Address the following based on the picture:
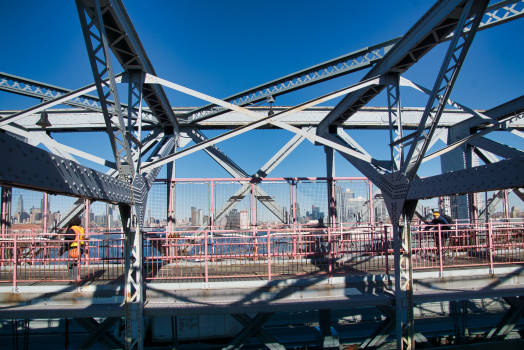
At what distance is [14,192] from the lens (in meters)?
11.9

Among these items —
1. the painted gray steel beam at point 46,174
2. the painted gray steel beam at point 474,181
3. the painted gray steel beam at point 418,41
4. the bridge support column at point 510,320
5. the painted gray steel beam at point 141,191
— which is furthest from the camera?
the bridge support column at point 510,320

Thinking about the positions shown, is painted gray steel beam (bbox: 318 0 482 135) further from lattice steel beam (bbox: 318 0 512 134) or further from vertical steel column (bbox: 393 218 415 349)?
vertical steel column (bbox: 393 218 415 349)

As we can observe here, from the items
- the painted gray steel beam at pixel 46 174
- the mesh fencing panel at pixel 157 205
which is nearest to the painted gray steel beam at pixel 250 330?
the painted gray steel beam at pixel 46 174

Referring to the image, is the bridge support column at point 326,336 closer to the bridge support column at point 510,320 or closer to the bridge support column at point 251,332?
the bridge support column at point 251,332

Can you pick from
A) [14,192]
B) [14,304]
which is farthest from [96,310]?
[14,192]

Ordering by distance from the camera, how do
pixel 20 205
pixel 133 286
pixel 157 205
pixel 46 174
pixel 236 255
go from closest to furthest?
pixel 46 174 → pixel 133 286 → pixel 236 255 → pixel 157 205 → pixel 20 205

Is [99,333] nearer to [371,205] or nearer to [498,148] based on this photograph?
[371,205]

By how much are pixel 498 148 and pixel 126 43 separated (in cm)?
1225

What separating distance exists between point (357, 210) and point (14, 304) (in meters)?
11.1

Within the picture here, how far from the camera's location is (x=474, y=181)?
15.7 ft

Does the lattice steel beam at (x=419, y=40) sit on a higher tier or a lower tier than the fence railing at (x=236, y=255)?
higher

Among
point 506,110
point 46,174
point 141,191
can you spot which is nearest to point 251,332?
point 141,191

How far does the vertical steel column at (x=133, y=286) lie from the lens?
20.4ft

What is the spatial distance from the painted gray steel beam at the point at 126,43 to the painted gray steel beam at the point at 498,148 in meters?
11.5
